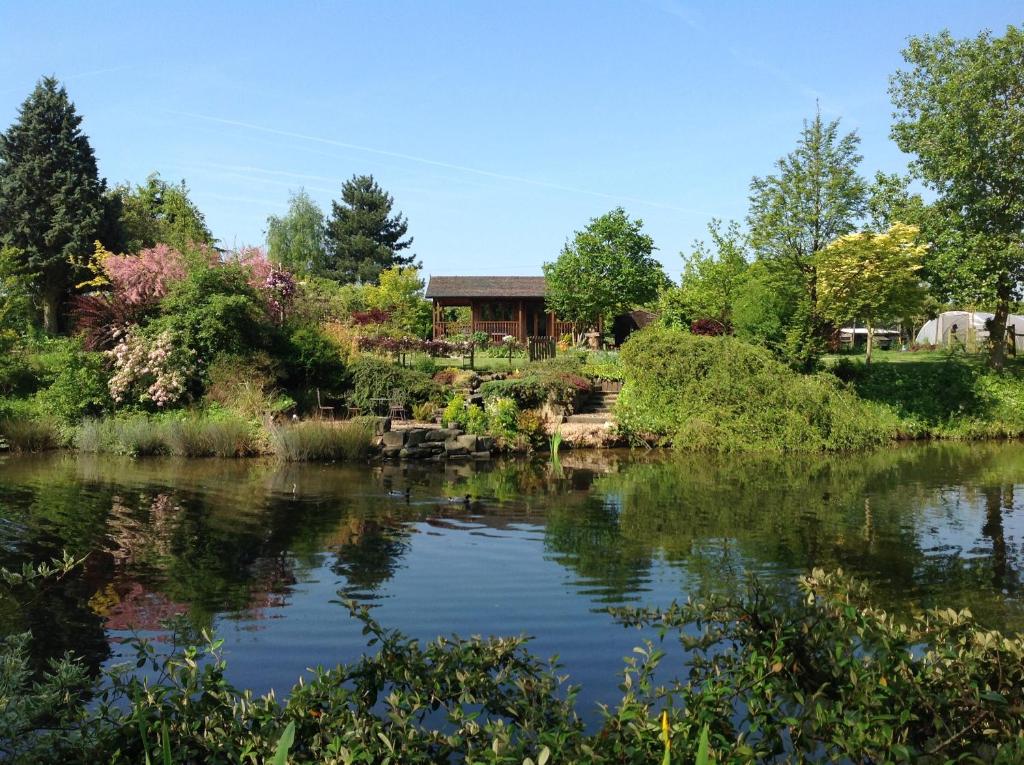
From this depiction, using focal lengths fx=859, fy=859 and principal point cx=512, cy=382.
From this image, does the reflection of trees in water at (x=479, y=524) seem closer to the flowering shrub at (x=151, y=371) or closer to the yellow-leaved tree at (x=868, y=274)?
the flowering shrub at (x=151, y=371)

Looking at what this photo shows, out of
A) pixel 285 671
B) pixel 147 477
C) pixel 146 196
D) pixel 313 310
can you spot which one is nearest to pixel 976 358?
pixel 313 310

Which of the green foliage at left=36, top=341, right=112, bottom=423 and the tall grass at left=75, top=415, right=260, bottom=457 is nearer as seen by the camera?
the tall grass at left=75, top=415, right=260, bottom=457

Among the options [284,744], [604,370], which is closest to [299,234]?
[604,370]

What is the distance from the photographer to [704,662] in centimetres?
442

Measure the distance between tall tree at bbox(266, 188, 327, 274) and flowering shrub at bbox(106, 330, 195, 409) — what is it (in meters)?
38.9

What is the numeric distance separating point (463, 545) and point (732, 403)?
13.0 meters

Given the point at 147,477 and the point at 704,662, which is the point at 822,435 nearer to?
the point at 147,477

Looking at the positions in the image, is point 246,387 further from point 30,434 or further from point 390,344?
point 390,344

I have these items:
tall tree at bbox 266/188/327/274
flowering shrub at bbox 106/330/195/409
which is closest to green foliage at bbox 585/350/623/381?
flowering shrub at bbox 106/330/195/409

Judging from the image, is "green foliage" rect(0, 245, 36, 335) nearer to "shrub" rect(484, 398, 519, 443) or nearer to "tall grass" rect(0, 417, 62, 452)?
"tall grass" rect(0, 417, 62, 452)

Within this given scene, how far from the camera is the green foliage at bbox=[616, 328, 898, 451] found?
70.3 ft

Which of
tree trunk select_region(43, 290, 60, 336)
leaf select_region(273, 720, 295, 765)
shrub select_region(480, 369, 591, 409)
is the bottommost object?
leaf select_region(273, 720, 295, 765)

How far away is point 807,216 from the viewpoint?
85.1 ft

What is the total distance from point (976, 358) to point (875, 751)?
1226 inches
